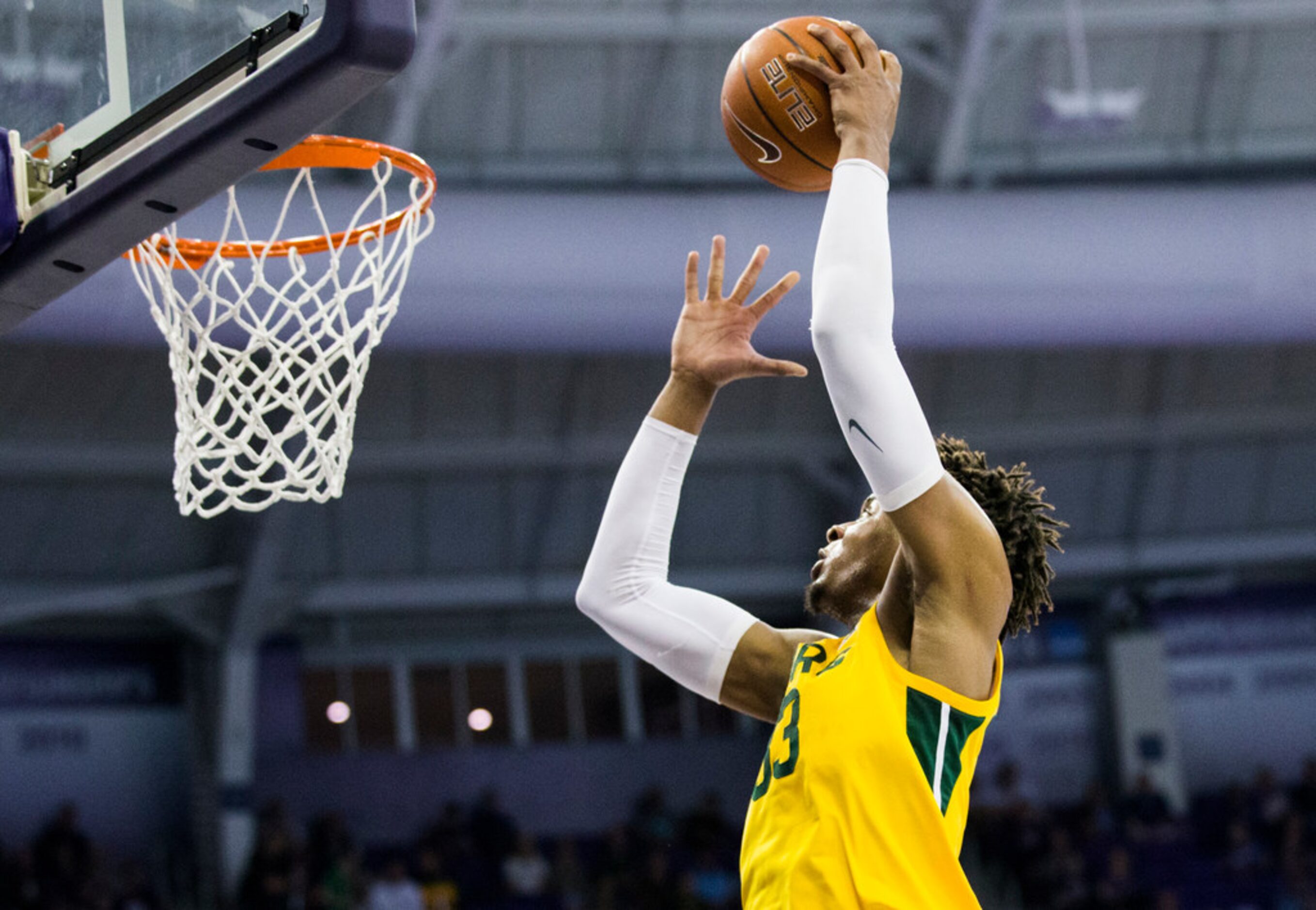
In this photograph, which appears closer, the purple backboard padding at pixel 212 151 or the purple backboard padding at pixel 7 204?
the purple backboard padding at pixel 212 151

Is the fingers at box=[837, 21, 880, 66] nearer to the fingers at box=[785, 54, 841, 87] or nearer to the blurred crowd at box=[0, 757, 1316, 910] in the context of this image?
the fingers at box=[785, 54, 841, 87]

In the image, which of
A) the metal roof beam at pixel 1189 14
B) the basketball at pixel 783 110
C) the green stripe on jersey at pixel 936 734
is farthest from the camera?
the metal roof beam at pixel 1189 14

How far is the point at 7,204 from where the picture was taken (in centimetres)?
304

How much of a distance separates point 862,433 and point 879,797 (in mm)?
554

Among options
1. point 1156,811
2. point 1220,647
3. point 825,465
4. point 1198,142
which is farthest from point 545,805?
point 1198,142

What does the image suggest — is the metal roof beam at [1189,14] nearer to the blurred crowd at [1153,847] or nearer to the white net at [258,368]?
the blurred crowd at [1153,847]

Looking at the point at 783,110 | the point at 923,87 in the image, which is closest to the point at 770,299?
the point at 783,110

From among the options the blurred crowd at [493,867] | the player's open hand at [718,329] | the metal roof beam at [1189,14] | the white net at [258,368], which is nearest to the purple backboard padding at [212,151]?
the white net at [258,368]

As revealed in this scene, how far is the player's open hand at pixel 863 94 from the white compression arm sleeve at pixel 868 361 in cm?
14

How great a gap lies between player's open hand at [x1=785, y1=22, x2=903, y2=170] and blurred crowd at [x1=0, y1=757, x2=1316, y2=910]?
11003 millimetres

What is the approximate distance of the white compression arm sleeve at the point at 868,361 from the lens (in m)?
2.21

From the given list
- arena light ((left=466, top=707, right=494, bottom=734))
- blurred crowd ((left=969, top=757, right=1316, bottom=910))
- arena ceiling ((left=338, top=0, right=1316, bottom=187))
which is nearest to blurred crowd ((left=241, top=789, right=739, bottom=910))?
arena light ((left=466, top=707, right=494, bottom=734))

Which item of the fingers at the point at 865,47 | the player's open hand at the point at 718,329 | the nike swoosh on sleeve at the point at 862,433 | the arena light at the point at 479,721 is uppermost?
the fingers at the point at 865,47

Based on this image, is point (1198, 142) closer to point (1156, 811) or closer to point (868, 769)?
point (1156, 811)
